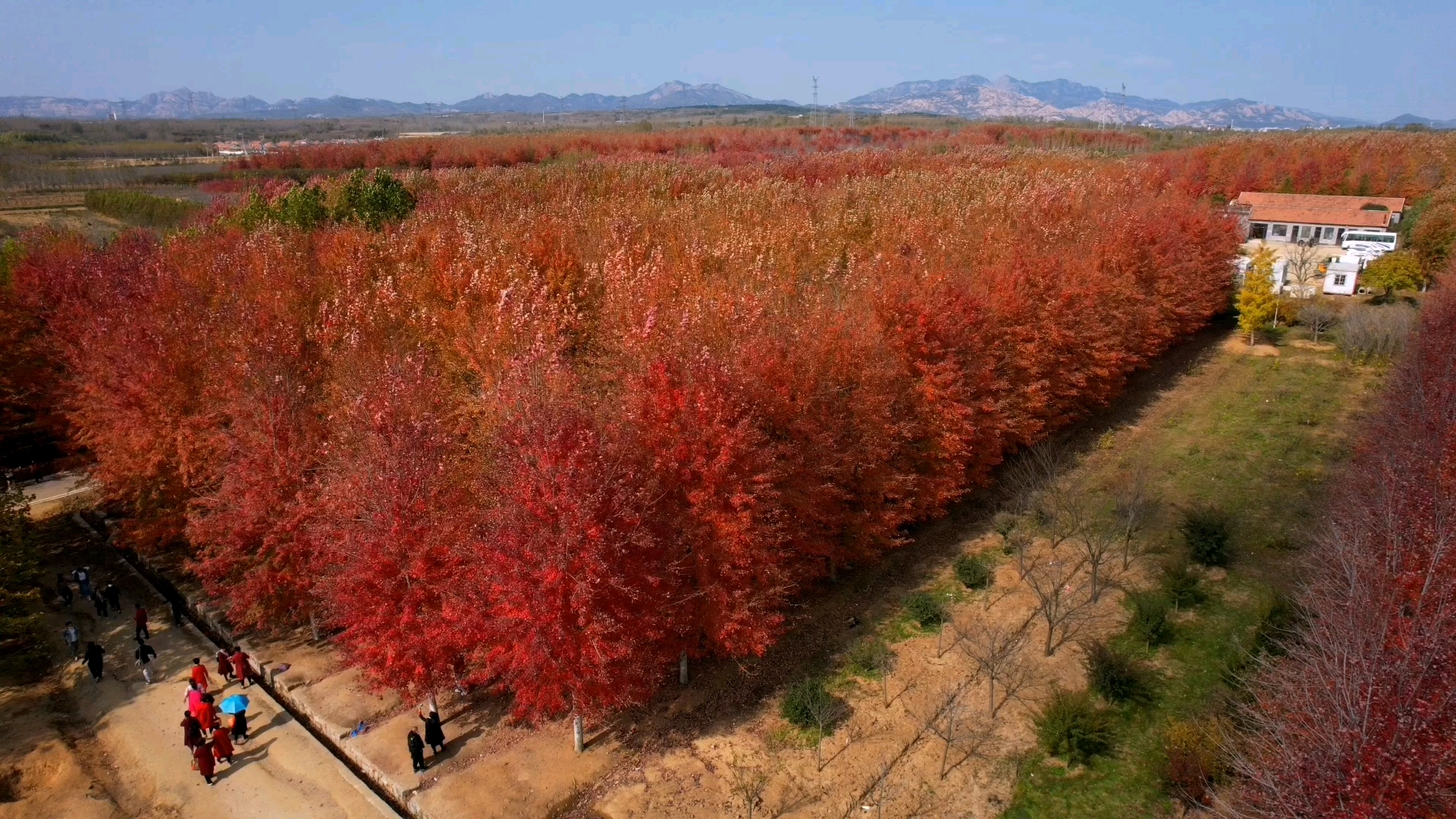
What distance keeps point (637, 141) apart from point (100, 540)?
254ft

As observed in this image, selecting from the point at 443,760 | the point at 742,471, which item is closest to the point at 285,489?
the point at 443,760

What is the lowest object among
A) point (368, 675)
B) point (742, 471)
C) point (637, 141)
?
point (368, 675)

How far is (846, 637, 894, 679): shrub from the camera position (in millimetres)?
21453

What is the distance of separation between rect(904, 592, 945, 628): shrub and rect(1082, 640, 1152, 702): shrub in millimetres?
3877

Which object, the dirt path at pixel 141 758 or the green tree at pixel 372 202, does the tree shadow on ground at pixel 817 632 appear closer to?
the dirt path at pixel 141 758

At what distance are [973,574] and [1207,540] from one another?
7799 millimetres

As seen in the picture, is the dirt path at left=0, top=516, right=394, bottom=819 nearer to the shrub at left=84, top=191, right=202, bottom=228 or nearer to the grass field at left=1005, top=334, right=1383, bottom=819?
the grass field at left=1005, top=334, right=1383, bottom=819

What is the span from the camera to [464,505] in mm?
18453

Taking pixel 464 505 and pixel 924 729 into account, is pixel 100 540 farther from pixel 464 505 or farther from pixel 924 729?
pixel 924 729

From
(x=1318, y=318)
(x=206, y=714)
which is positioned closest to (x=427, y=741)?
(x=206, y=714)

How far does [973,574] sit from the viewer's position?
25375 mm

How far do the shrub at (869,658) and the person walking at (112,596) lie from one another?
21278mm

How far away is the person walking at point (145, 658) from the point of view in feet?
70.2

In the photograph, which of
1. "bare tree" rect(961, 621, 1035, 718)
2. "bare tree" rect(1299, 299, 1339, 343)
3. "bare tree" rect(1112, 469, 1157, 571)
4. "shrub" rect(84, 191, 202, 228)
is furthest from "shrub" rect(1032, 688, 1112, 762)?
"shrub" rect(84, 191, 202, 228)
